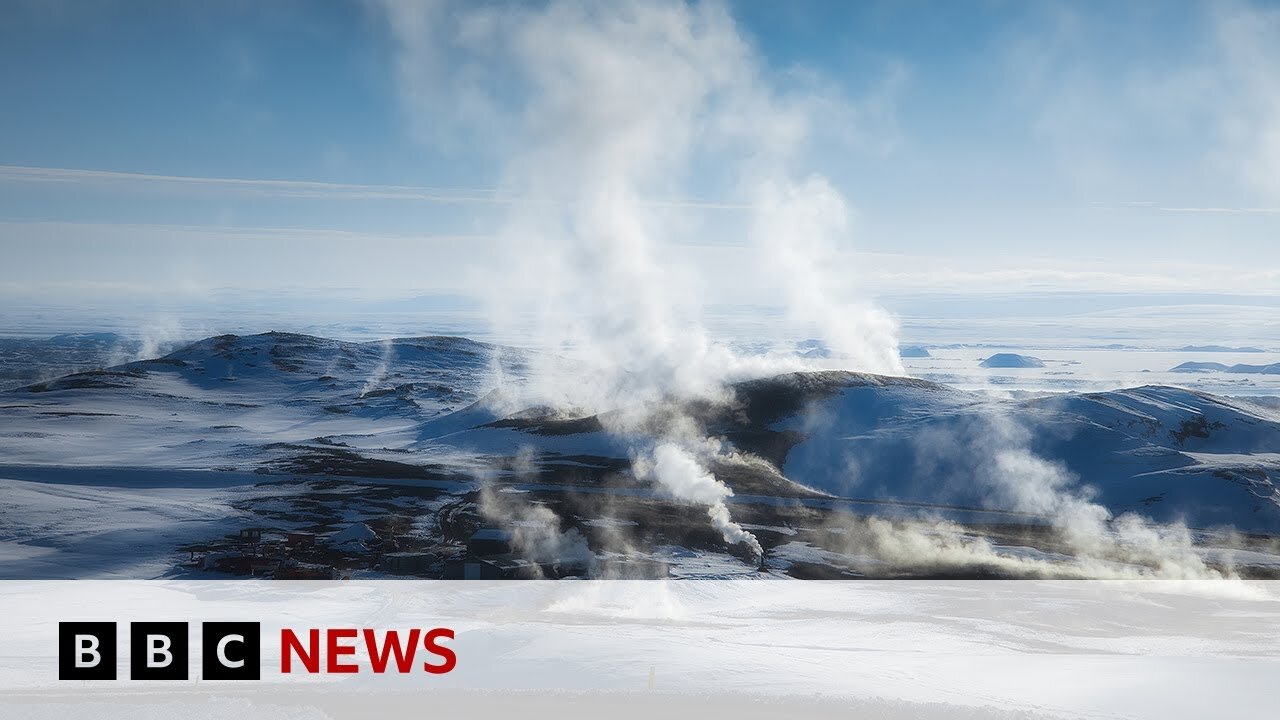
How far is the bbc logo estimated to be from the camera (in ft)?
69.1

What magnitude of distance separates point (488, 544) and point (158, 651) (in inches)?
532

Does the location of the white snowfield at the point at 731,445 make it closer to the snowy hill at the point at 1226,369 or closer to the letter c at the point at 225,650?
the letter c at the point at 225,650

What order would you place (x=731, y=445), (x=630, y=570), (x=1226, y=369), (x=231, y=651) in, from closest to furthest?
(x=231, y=651), (x=630, y=570), (x=731, y=445), (x=1226, y=369)

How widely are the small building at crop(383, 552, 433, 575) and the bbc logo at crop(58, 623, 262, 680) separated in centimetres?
783

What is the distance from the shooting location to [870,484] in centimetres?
5459

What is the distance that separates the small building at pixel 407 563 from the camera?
1295 inches

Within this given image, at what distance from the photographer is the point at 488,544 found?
3453 cm

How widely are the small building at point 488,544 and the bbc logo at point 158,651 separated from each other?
1002 cm

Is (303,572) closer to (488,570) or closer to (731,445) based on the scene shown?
(488,570)

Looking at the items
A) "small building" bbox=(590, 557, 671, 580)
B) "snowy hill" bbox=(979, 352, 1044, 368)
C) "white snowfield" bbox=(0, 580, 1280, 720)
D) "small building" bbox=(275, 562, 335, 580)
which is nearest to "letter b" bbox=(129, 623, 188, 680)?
"white snowfield" bbox=(0, 580, 1280, 720)

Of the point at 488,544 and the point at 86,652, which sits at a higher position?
the point at 488,544

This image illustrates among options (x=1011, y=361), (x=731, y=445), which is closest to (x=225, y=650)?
(x=731, y=445)

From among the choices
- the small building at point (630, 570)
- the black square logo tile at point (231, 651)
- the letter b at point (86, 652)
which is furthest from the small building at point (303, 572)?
the small building at point (630, 570)

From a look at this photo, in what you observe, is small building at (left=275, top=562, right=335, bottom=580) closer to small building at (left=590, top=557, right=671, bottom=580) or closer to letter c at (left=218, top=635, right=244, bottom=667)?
letter c at (left=218, top=635, right=244, bottom=667)
